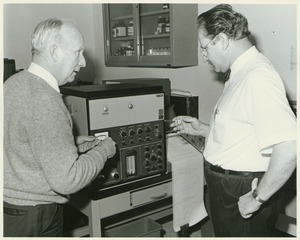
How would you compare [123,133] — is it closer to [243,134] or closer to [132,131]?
[132,131]

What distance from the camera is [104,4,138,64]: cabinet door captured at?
3133 millimetres

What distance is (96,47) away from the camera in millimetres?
3586

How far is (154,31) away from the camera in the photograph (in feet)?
9.56

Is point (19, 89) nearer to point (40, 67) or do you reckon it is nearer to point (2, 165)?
point (40, 67)

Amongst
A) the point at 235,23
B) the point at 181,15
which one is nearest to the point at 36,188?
the point at 235,23

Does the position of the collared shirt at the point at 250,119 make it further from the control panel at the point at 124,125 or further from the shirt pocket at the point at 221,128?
the control panel at the point at 124,125

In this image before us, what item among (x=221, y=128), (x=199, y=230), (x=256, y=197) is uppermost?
(x=221, y=128)

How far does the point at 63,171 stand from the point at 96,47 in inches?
105

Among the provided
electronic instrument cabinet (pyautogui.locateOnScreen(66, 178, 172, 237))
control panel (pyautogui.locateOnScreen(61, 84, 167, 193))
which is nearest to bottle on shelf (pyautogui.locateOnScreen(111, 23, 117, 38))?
control panel (pyautogui.locateOnScreen(61, 84, 167, 193))

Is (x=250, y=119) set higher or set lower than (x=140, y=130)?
higher

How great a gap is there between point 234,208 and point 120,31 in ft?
7.22

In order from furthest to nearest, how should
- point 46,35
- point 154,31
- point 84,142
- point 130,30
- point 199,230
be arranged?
point 130,30, point 154,31, point 199,230, point 84,142, point 46,35

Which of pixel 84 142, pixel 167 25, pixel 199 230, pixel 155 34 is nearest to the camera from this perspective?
pixel 84 142

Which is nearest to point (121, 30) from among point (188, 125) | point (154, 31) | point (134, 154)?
point (154, 31)
